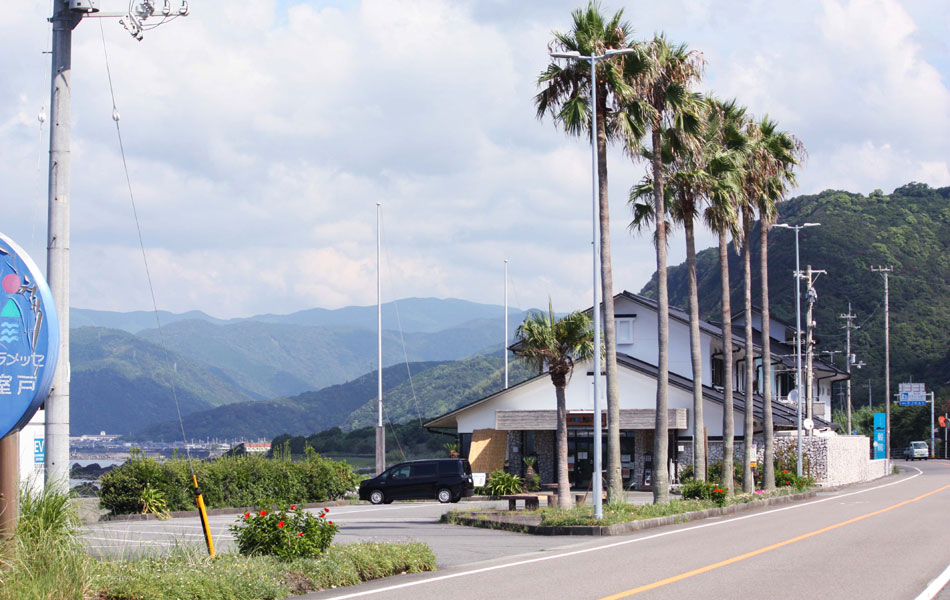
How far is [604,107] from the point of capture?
26.3 meters

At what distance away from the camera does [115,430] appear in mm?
170375

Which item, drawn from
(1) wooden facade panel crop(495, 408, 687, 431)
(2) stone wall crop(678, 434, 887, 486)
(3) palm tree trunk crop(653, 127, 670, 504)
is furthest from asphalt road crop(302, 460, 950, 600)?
(2) stone wall crop(678, 434, 887, 486)

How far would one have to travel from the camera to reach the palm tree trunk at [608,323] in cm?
2500

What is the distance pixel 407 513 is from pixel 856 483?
96.1 ft

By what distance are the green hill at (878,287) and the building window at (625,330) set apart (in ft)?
159

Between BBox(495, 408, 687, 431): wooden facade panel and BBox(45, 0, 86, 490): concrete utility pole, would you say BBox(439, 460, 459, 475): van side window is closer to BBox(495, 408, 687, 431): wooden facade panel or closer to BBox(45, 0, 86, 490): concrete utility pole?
BBox(495, 408, 687, 431): wooden facade panel

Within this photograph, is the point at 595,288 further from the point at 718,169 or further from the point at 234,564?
the point at 234,564

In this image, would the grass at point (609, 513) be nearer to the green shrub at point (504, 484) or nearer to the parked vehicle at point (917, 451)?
the green shrub at point (504, 484)

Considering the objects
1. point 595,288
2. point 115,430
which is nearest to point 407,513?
Answer: point 595,288

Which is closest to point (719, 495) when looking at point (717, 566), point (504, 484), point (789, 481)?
point (504, 484)

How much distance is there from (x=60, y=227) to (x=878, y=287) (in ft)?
322

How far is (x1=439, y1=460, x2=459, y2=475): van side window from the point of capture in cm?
3875

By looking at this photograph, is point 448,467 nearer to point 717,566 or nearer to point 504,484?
point 504,484

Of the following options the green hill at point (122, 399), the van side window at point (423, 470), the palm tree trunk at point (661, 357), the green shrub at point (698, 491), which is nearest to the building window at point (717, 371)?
the van side window at point (423, 470)
